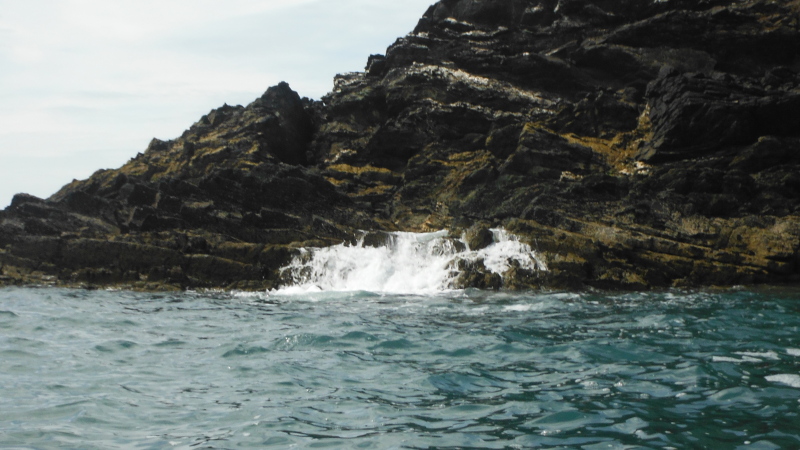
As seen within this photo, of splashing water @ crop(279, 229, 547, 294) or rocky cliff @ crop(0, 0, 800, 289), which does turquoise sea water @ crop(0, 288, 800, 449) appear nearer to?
splashing water @ crop(279, 229, 547, 294)

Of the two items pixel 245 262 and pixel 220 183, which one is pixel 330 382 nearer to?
pixel 245 262

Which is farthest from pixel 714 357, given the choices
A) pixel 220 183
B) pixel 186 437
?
pixel 220 183

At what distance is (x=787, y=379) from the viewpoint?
854 cm

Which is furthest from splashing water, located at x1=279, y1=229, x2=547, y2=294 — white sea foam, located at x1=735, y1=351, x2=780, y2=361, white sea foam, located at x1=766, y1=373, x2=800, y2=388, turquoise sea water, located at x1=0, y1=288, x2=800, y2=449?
white sea foam, located at x1=766, y1=373, x2=800, y2=388

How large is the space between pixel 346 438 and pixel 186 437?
1.79m

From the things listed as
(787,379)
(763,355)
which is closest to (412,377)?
(787,379)

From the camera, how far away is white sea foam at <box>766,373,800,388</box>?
27.3ft

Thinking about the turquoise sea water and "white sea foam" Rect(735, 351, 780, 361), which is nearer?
the turquoise sea water

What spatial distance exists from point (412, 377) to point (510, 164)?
1978cm

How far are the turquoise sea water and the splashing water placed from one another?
472 cm

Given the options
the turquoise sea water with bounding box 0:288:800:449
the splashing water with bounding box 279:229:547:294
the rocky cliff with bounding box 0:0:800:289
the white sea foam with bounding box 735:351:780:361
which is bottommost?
the turquoise sea water with bounding box 0:288:800:449

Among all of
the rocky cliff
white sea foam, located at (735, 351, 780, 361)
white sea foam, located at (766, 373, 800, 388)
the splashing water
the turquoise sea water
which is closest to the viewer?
the turquoise sea water

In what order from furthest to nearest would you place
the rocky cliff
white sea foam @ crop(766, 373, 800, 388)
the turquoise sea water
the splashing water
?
the rocky cliff, the splashing water, white sea foam @ crop(766, 373, 800, 388), the turquoise sea water

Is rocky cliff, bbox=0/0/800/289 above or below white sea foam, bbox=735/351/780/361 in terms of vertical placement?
above
